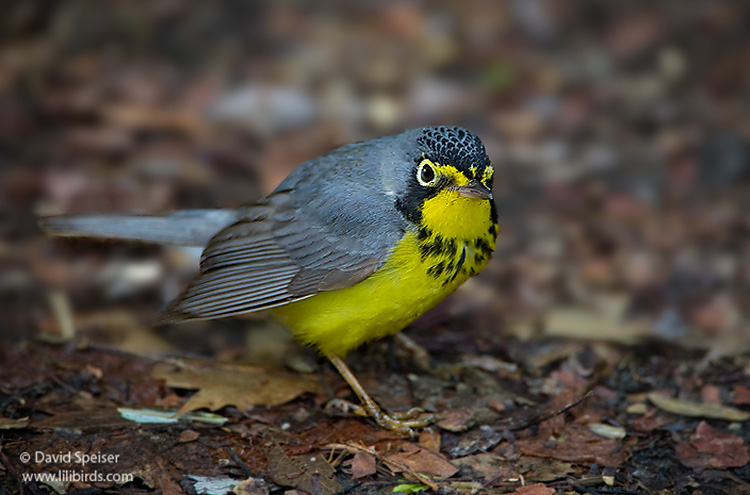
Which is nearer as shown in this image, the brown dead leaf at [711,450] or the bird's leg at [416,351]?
the brown dead leaf at [711,450]

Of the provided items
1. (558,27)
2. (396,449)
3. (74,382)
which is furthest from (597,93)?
(74,382)

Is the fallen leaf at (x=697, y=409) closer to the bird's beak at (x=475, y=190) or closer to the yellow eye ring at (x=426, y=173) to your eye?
the bird's beak at (x=475, y=190)

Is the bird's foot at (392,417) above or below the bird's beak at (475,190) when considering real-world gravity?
below

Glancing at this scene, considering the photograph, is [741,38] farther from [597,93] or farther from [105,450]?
[105,450]

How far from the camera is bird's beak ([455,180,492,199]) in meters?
4.21

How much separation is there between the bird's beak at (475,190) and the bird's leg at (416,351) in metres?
1.45

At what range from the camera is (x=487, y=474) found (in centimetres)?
Result: 424

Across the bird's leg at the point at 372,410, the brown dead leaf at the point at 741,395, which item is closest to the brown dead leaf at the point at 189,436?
the bird's leg at the point at 372,410

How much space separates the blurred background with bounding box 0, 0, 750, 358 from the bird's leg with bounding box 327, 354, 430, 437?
2.92 feet

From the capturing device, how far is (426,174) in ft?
14.4

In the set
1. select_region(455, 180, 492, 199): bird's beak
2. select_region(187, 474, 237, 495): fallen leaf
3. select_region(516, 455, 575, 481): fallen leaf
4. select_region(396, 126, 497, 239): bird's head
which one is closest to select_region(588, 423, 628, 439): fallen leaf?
select_region(516, 455, 575, 481): fallen leaf

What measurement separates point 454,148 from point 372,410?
1580 mm

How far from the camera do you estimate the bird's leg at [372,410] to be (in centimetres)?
461

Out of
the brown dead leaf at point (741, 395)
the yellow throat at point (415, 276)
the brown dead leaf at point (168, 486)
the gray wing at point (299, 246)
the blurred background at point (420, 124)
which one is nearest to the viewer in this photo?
the brown dead leaf at point (168, 486)
